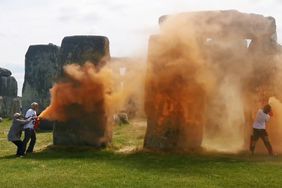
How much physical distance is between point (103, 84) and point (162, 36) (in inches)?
112

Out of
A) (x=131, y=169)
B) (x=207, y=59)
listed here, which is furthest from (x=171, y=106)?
(x=131, y=169)

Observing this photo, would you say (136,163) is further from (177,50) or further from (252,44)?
(252,44)

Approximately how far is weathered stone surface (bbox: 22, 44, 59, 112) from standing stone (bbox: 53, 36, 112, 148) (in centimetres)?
1149

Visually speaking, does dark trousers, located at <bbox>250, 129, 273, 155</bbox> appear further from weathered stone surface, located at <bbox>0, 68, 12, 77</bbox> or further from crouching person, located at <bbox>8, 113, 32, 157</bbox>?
weathered stone surface, located at <bbox>0, 68, 12, 77</bbox>

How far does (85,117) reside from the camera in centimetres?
1930

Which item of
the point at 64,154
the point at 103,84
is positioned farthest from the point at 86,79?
the point at 64,154

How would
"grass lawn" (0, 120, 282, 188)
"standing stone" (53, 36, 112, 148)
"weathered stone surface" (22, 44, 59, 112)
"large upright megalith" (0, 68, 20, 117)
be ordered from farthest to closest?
"large upright megalith" (0, 68, 20, 117) → "weathered stone surface" (22, 44, 59, 112) → "standing stone" (53, 36, 112, 148) → "grass lawn" (0, 120, 282, 188)

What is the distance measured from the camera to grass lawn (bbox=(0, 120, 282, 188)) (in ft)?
42.1

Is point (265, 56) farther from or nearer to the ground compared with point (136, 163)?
farther from the ground

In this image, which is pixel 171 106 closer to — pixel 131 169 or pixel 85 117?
pixel 85 117

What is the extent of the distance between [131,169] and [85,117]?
206 inches

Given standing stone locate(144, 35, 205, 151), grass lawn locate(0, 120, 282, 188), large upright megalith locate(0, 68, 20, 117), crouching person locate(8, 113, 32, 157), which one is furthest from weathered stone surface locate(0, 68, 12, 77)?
standing stone locate(144, 35, 205, 151)

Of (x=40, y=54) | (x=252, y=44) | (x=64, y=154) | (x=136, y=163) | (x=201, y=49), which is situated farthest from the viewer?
(x=40, y=54)

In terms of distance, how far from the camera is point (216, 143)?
21.8 meters
